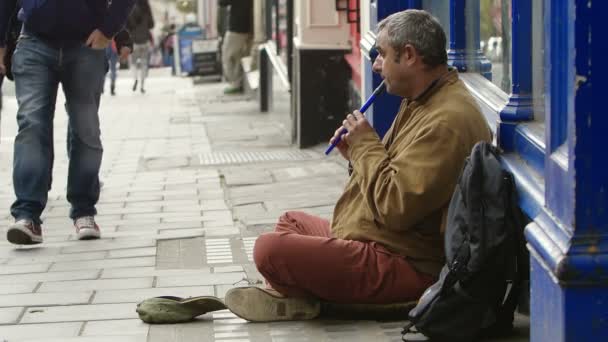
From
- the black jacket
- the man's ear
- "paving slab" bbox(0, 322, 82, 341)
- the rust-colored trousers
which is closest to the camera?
the man's ear

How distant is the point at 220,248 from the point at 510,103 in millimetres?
2304

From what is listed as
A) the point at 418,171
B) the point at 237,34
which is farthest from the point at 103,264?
the point at 237,34

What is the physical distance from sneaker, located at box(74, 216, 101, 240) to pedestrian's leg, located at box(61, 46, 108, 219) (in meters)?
0.03

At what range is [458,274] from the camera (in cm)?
377

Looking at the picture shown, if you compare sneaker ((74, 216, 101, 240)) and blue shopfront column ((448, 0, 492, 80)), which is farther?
sneaker ((74, 216, 101, 240))

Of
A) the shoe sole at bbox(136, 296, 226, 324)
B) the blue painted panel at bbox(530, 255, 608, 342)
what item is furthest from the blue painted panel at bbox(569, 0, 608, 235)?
the shoe sole at bbox(136, 296, 226, 324)

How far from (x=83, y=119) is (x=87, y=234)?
575mm

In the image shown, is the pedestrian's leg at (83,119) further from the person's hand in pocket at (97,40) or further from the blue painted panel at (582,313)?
the blue painted panel at (582,313)

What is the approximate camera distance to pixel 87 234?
21.2 feet

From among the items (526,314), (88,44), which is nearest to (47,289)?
(88,44)

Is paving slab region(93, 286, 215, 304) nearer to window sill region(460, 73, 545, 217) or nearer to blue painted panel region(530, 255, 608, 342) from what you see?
window sill region(460, 73, 545, 217)

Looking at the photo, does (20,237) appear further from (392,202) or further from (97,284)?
(392,202)

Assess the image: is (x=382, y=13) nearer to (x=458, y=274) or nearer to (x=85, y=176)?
(x=85, y=176)

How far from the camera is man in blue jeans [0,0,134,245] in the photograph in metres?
6.19
